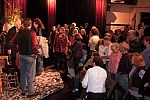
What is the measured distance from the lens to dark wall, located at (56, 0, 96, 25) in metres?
20.9

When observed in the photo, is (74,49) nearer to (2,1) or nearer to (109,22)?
(2,1)

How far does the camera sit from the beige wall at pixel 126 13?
21.2 meters

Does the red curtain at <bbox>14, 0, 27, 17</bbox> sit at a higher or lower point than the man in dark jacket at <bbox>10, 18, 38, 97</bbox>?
higher

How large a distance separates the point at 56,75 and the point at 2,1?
5.53 meters

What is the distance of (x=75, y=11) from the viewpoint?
2175 cm

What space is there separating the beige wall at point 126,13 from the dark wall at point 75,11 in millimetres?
1101

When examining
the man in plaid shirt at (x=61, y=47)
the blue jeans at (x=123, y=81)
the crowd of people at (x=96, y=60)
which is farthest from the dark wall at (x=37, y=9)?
the blue jeans at (x=123, y=81)

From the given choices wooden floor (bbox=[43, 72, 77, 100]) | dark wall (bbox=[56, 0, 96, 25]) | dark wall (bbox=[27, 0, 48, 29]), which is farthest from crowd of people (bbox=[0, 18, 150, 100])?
dark wall (bbox=[56, 0, 96, 25])

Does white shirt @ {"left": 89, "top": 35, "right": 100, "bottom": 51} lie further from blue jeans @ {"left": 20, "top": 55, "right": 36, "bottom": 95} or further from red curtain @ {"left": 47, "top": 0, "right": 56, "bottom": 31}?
red curtain @ {"left": 47, "top": 0, "right": 56, "bottom": 31}

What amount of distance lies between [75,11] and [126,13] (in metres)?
3.03

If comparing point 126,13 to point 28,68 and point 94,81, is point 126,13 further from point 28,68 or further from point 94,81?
point 94,81

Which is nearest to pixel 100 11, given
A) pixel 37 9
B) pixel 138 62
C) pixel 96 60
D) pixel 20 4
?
pixel 37 9

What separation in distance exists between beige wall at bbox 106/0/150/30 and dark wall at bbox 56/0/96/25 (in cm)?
110

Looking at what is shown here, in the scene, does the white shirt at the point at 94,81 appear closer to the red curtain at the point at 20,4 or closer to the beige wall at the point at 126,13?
the red curtain at the point at 20,4
